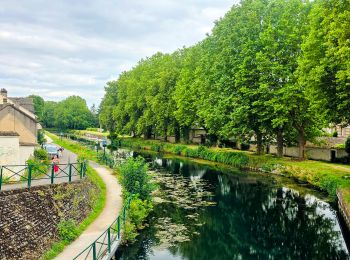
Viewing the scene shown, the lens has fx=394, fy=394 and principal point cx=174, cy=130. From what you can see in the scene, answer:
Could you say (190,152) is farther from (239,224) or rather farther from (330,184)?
(239,224)

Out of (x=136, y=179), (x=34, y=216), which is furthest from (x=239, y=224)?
(x=34, y=216)

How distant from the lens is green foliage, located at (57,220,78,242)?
17.8m

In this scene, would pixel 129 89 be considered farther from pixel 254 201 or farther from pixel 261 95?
Answer: pixel 254 201

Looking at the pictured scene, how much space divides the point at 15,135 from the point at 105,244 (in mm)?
9709

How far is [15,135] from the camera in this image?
883 inches

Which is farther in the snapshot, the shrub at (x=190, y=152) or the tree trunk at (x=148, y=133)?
the tree trunk at (x=148, y=133)

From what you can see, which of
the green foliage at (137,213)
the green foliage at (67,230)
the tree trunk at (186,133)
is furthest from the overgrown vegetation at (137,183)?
the tree trunk at (186,133)

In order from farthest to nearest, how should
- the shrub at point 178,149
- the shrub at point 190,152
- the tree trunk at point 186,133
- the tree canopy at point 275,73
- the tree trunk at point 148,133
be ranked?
the tree trunk at point 148,133 < the tree trunk at point 186,133 < the shrub at point 178,149 < the shrub at point 190,152 < the tree canopy at point 275,73

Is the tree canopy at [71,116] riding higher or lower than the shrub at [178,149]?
higher

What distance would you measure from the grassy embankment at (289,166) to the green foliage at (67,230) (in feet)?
53.0

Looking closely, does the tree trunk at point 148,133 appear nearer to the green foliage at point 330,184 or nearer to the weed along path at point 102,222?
the weed along path at point 102,222

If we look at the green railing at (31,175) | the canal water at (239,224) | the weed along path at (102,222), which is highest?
the green railing at (31,175)

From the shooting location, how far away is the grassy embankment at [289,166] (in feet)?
104

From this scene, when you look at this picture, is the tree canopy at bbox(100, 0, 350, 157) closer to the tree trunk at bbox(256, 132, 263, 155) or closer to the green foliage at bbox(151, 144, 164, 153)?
the tree trunk at bbox(256, 132, 263, 155)
